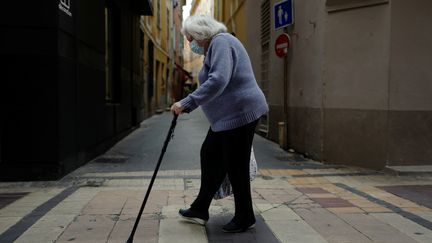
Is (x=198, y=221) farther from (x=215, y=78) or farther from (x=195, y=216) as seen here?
(x=215, y=78)

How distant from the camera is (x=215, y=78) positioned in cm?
378

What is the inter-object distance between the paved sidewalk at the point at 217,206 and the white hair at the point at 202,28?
1584 millimetres

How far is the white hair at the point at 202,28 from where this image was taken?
13.2 feet

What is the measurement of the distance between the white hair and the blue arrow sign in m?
5.93

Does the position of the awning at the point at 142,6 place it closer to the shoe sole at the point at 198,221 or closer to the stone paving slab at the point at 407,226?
the shoe sole at the point at 198,221

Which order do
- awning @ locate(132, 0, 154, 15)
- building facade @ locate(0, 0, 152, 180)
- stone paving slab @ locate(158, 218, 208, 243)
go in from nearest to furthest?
stone paving slab @ locate(158, 218, 208, 243), building facade @ locate(0, 0, 152, 180), awning @ locate(132, 0, 154, 15)

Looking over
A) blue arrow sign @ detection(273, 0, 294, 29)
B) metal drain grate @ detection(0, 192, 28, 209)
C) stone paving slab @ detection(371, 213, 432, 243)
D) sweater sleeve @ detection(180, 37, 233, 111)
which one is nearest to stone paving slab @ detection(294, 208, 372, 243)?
stone paving slab @ detection(371, 213, 432, 243)

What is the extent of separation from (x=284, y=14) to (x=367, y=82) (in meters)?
2.86

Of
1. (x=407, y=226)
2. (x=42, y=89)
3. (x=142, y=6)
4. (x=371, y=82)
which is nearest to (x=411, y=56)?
(x=371, y=82)

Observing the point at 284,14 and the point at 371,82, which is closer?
the point at 371,82

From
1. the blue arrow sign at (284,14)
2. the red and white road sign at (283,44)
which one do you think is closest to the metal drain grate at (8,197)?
the red and white road sign at (283,44)

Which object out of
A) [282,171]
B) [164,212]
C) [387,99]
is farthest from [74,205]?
[387,99]

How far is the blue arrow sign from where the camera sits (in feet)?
31.9

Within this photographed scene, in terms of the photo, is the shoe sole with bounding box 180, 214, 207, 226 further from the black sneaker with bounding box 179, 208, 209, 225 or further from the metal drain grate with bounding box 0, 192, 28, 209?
the metal drain grate with bounding box 0, 192, 28, 209
